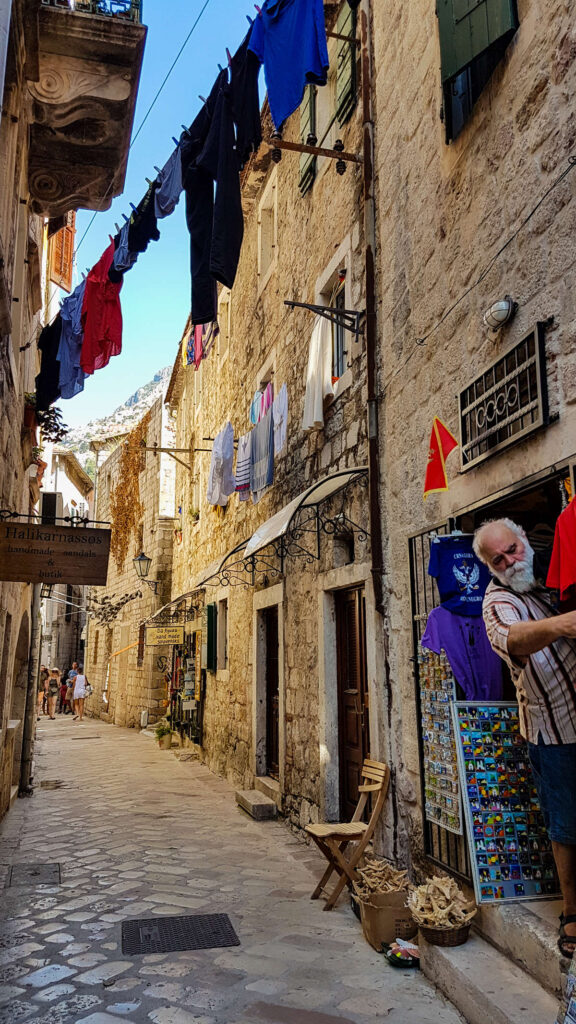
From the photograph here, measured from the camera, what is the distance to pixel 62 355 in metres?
9.00

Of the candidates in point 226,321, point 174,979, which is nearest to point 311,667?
point 174,979

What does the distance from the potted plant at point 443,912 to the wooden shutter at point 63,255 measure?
12.0m

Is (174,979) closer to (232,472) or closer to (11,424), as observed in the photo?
(11,424)

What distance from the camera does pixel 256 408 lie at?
375 inches

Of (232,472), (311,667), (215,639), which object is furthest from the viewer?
(215,639)

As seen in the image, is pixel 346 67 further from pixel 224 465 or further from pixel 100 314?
pixel 224 465

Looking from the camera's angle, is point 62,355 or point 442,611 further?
point 62,355

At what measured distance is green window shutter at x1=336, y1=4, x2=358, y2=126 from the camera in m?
6.53

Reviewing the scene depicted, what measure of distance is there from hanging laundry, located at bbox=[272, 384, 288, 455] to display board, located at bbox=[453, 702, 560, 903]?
505cm

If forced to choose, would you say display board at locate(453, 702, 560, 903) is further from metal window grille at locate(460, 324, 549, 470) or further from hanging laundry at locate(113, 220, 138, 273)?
hanging laundry at locate(113, 220, 138, 273)

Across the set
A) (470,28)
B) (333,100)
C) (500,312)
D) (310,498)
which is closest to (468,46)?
(470,28)

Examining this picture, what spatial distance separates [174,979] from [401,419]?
3.64 meters

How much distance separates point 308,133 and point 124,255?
2419 millimetres

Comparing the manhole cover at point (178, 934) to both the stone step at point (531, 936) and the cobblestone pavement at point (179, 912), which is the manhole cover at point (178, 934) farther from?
the stone step at point (531, 936)
